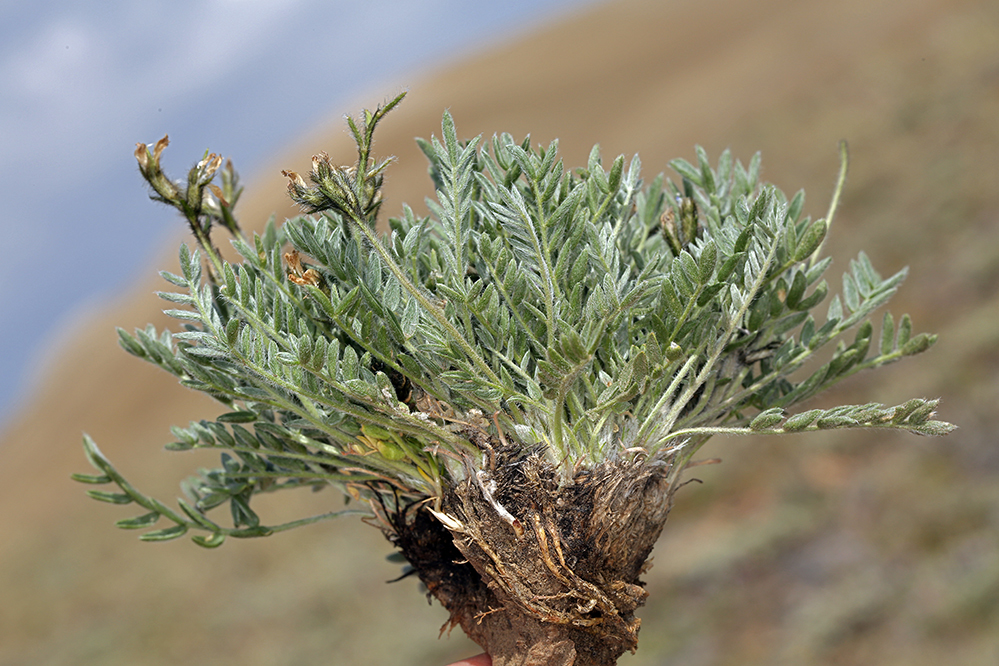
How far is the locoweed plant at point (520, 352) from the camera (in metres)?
1.55

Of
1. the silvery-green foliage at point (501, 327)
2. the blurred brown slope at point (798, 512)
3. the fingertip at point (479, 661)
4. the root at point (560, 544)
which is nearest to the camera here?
the silvery-green foliage at point (501, 327)

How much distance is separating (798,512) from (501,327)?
5.85m

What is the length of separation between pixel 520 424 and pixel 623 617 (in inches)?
22.0

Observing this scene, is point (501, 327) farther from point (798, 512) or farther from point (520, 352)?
point (798, 512)

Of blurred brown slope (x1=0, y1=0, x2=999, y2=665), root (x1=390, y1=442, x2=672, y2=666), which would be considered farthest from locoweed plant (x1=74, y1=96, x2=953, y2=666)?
blurred brown slope (x1=0, y1=0, x2=999, y2=665)

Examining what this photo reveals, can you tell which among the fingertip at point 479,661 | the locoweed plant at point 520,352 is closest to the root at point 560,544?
the locoweed plant at point 520,352

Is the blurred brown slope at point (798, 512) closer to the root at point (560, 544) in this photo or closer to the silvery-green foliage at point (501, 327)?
the silvery-green foliage at point (501, 327)

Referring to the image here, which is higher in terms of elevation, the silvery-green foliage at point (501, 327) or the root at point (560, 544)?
the silvery-green foliage at point (501, 327)

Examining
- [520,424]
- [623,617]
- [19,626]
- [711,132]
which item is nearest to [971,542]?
[623,617]

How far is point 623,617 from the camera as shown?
1.84 metres

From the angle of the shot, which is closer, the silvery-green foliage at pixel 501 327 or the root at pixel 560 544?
the silvery-green foliage at pixel 501 327

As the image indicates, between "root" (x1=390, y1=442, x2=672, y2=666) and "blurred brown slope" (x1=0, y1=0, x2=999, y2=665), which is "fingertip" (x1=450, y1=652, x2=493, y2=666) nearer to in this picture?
"root" (x1=390, y1=442, x2=672, y2=666)

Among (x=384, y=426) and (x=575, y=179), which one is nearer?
(x=384, y=426)

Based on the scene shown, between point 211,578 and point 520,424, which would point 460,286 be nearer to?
point 520,424
